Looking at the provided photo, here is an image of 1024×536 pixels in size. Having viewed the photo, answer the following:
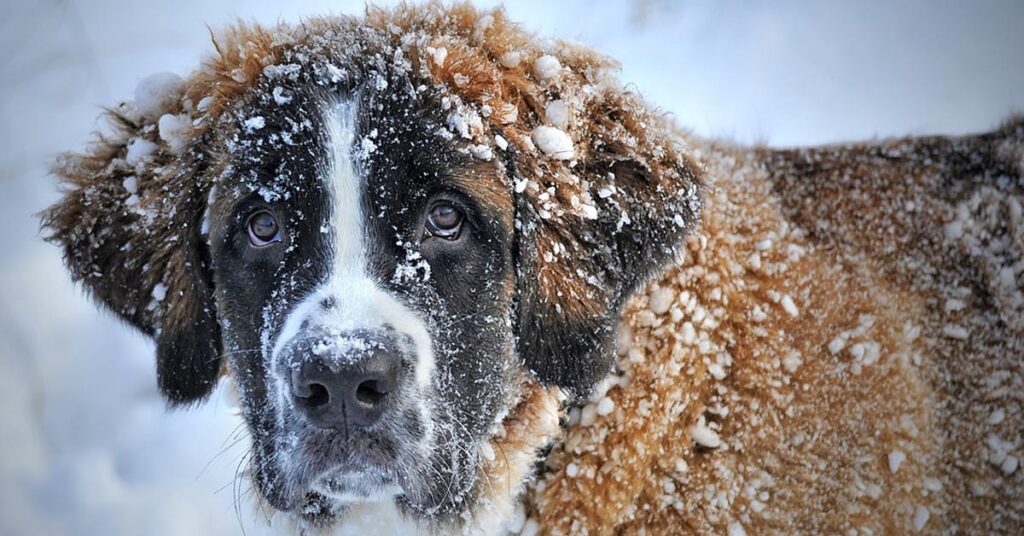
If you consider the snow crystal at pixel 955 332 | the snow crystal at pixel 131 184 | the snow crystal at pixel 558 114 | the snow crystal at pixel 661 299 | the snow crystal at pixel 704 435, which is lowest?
the snow crystal at pixel 704 435

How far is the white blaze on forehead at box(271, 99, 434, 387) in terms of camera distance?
208cm

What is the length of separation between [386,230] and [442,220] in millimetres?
155

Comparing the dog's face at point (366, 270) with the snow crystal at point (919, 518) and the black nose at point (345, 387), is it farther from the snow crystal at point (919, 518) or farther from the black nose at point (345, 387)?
the snow crystal at point (919, 518)

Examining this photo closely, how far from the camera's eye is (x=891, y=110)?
517 cm

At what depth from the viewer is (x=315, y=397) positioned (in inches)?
81.2

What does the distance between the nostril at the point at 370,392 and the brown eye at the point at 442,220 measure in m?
0.46

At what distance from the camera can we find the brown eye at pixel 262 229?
2322 mm

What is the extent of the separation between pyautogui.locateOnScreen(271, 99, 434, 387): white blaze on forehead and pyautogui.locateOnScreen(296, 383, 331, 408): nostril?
0.13 meters

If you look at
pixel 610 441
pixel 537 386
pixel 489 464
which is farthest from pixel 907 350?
pixel 489 464

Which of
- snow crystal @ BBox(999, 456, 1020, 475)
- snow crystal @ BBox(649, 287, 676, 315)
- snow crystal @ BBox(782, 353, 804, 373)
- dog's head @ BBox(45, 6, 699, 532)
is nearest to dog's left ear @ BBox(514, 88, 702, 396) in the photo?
dog's head @ BBox(45, 6, 699, 532)

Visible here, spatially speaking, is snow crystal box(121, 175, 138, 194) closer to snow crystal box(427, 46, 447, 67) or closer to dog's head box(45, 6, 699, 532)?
dog's head box(45, 6, 699, 532)

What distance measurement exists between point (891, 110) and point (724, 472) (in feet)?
11.5

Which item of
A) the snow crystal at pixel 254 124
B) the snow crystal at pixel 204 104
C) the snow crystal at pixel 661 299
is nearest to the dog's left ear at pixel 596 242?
the snow crystal at pixel 661 299

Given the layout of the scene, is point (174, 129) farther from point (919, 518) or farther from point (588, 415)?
point (919, 518)
